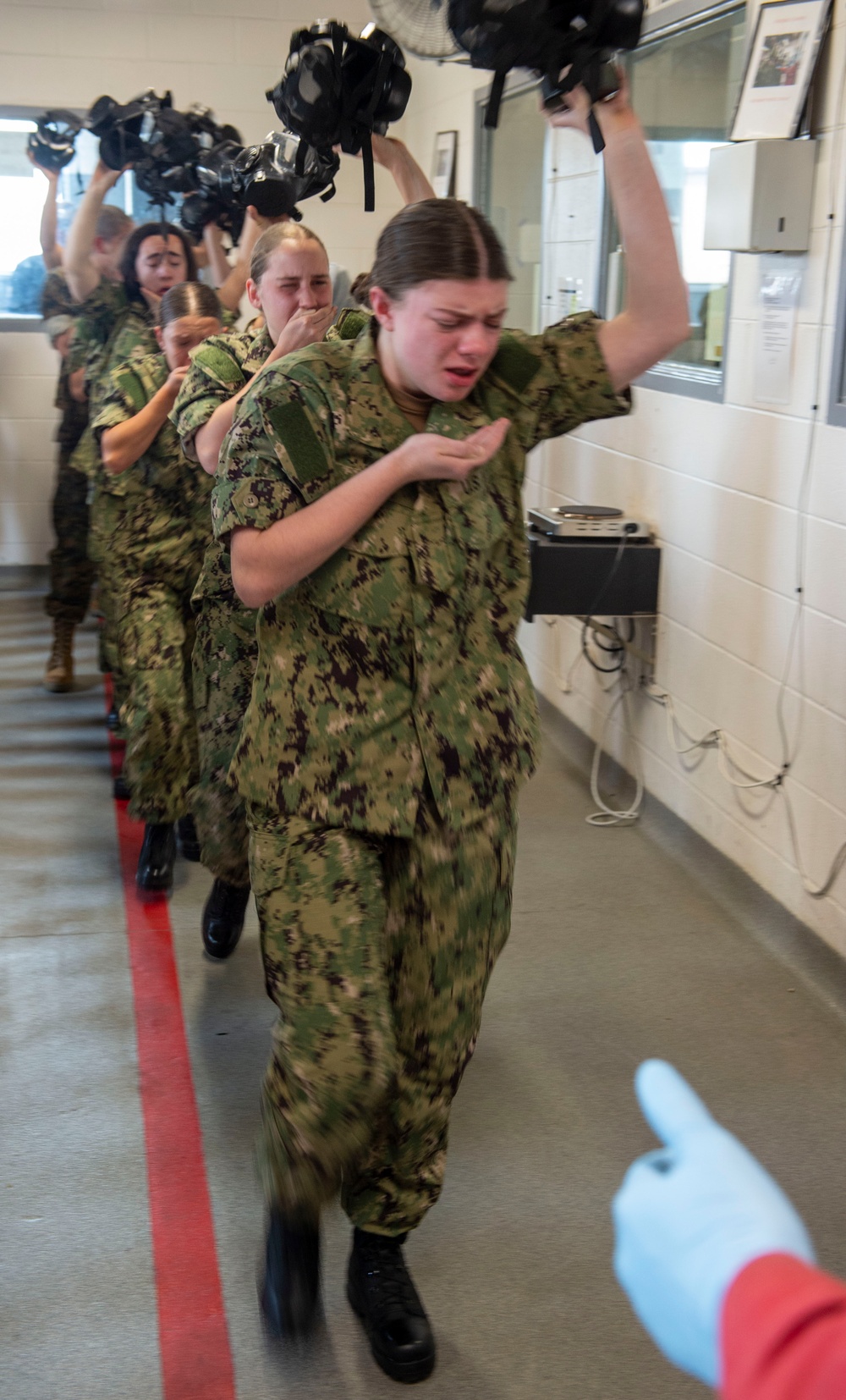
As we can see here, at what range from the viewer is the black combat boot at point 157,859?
3.83 meters

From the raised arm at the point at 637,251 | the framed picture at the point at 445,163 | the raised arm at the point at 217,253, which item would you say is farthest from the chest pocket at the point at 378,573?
the framed picture at the point at 445,163

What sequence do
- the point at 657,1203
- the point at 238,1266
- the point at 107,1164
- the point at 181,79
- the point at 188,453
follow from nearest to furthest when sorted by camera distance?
the point at 657,1203, the point at 238,1266, the point at 107,1164, the point at 188,453, the point at 181,79

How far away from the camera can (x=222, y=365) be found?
307 centimetres

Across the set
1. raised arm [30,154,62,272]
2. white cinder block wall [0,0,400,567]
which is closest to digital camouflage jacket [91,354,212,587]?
raised arm [30,154,62,272]

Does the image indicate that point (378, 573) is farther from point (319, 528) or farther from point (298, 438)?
point (298, 438)

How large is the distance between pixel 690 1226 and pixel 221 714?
2.42 m

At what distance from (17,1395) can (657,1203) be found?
1.56 metres

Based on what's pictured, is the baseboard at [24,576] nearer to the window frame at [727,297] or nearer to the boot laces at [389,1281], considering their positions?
the window frame at [727,297]

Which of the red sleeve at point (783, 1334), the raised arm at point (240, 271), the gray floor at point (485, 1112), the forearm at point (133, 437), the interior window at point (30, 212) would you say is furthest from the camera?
the interior window at point (30, 212)

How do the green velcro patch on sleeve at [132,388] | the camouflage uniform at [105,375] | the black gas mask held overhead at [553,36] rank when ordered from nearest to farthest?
1. the black gas mask held overhead at [553,36]
2. the green velcro patch on sleeve at [132,388]
3. the camouflage uniform at [105,375]

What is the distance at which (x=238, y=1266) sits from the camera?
7.52 feet

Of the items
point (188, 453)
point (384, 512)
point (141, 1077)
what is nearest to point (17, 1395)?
point (141, 1077)

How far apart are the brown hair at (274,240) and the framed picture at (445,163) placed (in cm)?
365

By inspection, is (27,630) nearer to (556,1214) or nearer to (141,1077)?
(141,1077)
